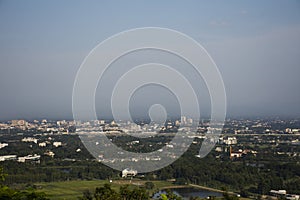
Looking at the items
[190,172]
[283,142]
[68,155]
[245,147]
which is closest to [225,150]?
[245,147]

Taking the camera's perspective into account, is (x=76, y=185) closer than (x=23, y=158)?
Yes

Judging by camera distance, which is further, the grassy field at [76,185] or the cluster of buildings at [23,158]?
the cluster of buildings at [23,158]

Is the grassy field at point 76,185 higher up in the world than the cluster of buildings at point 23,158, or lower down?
lower down

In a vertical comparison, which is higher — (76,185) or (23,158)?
(23,158)

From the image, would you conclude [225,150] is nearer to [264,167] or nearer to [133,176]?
[264,167]

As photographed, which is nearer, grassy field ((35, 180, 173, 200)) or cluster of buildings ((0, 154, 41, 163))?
grassy field ((35, 180, 173, 200))

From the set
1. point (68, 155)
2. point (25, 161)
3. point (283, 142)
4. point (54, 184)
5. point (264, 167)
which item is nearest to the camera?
point (54, 184)

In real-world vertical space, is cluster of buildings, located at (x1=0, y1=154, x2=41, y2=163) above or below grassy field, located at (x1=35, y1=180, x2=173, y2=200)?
above

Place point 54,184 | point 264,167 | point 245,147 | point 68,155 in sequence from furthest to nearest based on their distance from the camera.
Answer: point 245,147
point 68,155
point 264,167
point 54,184

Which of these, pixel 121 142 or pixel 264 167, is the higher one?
pixel 121 142

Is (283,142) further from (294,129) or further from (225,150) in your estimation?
(294,129)

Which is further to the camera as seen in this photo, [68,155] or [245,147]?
[245,147]
